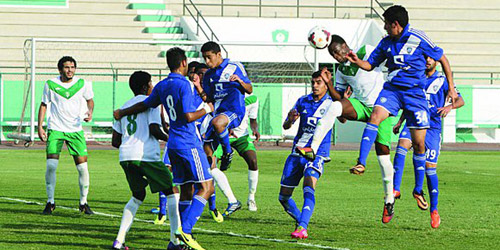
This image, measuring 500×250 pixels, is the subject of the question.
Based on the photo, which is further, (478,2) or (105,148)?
(478,2)

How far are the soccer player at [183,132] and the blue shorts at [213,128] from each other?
291 cm

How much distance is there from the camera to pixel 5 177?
17.0m

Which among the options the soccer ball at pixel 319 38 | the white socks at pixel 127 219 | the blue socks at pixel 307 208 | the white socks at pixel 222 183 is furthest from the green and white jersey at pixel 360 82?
the white socks at pixel 127 219

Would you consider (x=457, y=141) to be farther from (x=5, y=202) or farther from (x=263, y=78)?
(x=5, y=202)

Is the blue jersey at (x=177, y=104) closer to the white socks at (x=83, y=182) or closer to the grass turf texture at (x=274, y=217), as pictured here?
the grass turf texture at (x=274, y=217)

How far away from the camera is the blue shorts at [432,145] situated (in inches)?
452

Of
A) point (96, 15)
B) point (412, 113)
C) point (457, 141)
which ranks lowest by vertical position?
point (457, 141)

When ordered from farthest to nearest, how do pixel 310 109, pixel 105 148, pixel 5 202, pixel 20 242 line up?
pixel 105 148 → pixel 5 202 → pixel 310 109 → pixel 20 242

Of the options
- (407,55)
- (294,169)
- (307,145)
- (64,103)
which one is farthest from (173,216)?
(64,103)

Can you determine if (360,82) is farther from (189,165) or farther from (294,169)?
(189,165)

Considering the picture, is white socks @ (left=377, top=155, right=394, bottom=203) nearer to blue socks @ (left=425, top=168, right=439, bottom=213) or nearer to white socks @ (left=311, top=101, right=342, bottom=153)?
blue socks @ (left=425, top=168, right=439, bottom=213)

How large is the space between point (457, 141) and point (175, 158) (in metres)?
25.0

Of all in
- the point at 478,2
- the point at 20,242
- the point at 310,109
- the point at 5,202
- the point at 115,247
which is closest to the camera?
the point at 115,247

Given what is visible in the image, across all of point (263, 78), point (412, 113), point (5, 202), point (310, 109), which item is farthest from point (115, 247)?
point (263, 78)
